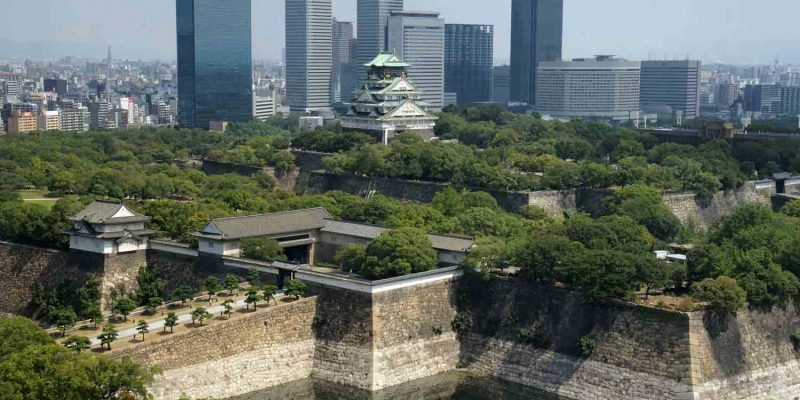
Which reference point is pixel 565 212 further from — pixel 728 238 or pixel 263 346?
pixel 263 346

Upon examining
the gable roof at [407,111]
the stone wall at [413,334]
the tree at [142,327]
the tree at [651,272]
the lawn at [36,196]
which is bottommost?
the stone wall at [413,334]

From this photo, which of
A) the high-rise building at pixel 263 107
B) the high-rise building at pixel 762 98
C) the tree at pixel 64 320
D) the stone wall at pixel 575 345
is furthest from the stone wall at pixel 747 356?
the high-rise building at pixel 762 98

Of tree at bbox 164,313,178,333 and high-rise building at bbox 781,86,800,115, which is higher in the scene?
high-rise building at bbox 781,86,800,115

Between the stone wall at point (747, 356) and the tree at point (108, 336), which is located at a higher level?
the tree at point (108, 336)

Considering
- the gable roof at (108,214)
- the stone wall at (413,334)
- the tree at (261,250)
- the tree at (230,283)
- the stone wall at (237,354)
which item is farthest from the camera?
the gable roof at (108,214)

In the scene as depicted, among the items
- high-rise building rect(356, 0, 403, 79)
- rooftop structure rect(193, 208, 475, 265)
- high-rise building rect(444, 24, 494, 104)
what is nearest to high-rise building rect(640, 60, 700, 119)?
high-rise building rect(444, 24, 494, 104)

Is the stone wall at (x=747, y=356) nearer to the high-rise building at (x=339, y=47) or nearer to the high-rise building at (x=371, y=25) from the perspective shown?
the high-rise building at (x=371, y=25)

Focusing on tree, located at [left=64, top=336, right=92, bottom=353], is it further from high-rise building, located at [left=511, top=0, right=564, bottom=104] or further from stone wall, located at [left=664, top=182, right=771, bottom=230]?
high-rise building, located at [left=511, top=0, right=564, bottom=104]

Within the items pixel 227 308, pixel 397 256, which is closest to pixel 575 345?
pixel 397 256
